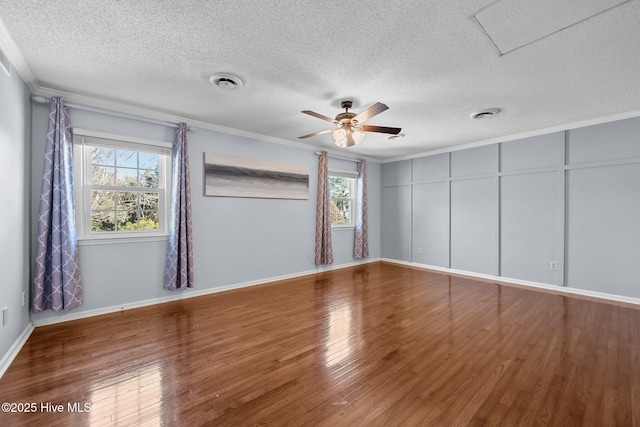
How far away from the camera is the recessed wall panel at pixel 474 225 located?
4.96 meters

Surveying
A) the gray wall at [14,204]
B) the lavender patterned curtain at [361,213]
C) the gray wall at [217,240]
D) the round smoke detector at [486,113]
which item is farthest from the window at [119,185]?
the round smoke detector at [486,113]

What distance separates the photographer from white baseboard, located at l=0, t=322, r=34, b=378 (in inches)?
81.3

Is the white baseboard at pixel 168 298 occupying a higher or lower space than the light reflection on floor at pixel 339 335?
higher

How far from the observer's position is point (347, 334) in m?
2.71

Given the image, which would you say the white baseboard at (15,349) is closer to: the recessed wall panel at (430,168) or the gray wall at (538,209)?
the gray wall at (538,209)

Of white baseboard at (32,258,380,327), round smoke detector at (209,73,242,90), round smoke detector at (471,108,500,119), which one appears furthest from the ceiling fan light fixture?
white baseboard at (32,258,380,327)

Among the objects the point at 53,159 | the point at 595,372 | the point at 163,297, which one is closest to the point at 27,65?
the point at 53,159

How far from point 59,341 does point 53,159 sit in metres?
1.84

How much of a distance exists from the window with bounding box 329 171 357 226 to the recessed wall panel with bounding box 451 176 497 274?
83.4 inches

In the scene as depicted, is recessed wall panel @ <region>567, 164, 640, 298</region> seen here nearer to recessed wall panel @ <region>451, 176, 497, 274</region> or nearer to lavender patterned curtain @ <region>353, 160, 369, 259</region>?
recessed wall panel @ <region>451, 176, 497, 274</region>

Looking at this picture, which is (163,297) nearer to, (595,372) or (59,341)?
(59,341)

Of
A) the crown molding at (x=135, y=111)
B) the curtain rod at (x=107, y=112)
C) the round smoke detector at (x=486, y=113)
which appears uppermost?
the round smoke detector at (x=486, y=113)

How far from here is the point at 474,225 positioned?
518 centimetres

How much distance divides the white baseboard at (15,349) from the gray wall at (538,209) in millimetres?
6089
